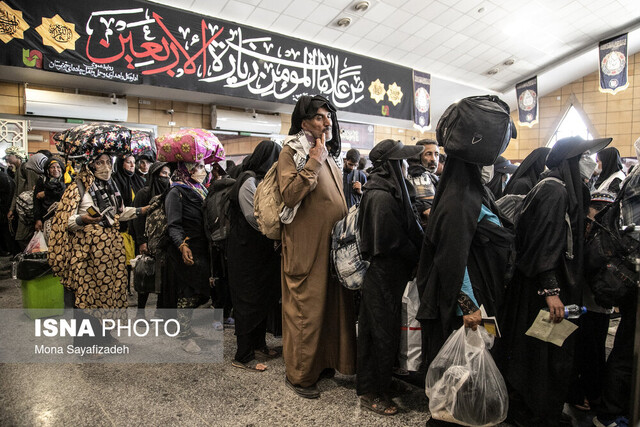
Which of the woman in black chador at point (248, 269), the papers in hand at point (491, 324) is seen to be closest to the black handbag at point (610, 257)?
the papers in hand at point (491, 324)

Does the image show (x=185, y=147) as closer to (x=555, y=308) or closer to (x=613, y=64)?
(x=555, y=308)

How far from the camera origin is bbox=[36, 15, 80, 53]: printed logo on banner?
5.20m

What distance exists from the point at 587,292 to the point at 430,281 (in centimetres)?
99

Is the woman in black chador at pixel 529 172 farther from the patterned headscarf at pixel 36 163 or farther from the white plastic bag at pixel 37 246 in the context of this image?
the patterned headscarf at pixel 36 163

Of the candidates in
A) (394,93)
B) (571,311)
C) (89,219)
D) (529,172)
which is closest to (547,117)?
(394,93)

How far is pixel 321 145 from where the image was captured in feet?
7.20

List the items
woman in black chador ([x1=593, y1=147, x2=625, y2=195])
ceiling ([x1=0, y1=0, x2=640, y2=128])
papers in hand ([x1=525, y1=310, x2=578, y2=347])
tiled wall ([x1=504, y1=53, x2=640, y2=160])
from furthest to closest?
tiled wall ([x1=504, y1=53, x2=640, y2=160]) < ceiling ([x1=0, y1=0, x2=640, y2=128]) < woman in black chador ([x1=593, y1=147, x2=625, y2=195]) < papers in hand ([x1=525, y1=310, x2=578, y2=347])

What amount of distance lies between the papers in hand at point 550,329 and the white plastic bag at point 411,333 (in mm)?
532

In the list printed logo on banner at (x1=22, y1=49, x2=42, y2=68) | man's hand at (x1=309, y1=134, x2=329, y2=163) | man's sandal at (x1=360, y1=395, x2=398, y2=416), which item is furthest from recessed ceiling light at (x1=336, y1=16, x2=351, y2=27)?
man's sandal at (x1=360, y1=395, x2=398, y2=416)

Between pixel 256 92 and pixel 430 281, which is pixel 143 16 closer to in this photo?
pixel 256 92

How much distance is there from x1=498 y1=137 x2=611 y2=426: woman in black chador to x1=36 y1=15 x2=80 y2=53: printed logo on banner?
20.1 ft

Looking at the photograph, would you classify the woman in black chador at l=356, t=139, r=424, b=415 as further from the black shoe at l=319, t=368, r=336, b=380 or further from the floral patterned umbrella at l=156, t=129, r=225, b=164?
the floral patterned umbrella at l=156, t=129, r=225, b=164

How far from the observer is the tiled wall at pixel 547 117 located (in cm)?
738

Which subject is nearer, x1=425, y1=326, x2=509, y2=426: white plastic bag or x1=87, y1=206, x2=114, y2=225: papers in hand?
x1=425, y1=326, x2=509, y2=426: white plastic bag
